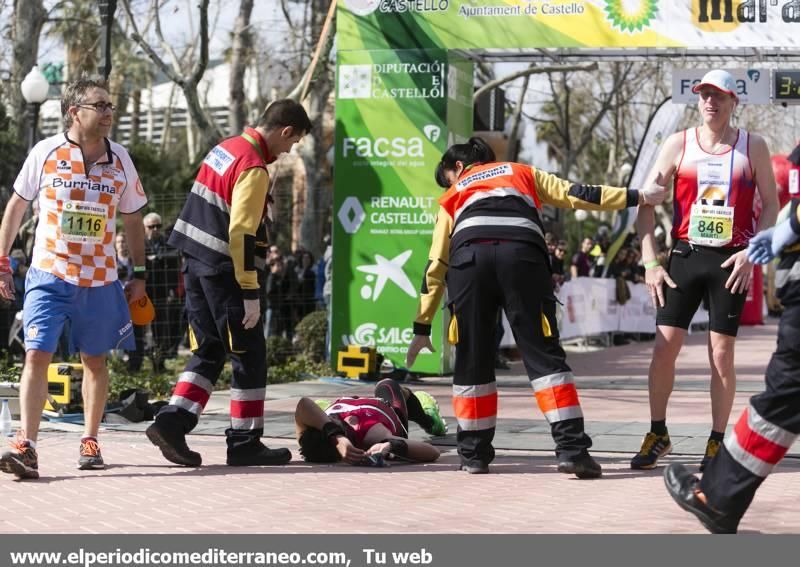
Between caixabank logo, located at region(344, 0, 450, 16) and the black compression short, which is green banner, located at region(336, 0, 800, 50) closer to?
caixabank logo, located at region(344, 0, 450, 16)

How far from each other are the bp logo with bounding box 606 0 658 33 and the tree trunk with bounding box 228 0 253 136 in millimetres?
9722

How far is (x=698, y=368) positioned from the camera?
58.6 feet

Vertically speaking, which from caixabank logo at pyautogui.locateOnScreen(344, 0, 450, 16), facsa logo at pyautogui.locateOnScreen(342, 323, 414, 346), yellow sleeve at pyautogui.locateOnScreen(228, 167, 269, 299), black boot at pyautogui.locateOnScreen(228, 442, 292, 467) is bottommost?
black boot at pyautogui.locateOnScreen(228, 442, 292, 467)

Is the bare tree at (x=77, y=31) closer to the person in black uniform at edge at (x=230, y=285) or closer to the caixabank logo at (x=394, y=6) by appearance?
the caixabank logo at (x=394, y=6)

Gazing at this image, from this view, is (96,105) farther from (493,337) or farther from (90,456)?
(493,337)

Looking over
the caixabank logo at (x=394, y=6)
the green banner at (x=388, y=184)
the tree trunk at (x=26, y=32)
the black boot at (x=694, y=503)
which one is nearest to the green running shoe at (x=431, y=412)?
the black boot at (x=694, y=503)

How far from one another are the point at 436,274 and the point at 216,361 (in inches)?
55.5

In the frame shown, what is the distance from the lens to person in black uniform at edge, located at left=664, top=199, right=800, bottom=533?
525 cm

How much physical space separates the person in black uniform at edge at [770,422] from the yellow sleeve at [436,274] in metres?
2.86

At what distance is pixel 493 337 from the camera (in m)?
7.90

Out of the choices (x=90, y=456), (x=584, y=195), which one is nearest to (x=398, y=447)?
(x=90, y=456)

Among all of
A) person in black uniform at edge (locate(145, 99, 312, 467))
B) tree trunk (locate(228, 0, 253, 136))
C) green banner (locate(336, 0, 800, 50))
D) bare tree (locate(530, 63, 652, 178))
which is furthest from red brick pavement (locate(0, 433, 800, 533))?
bare tree (locate(530, 63, 652, 178))

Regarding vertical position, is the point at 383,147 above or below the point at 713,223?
above
